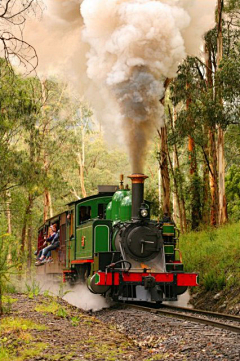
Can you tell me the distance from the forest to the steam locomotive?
5.51ft

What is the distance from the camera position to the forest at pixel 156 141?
20.1 m

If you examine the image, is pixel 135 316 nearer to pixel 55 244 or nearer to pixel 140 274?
pixel 140 274

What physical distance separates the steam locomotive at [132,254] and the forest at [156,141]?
66.2 inches

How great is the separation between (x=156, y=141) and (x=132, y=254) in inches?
1197

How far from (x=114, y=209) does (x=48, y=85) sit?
29012mm

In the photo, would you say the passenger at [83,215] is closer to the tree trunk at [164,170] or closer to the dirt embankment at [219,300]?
the dirt embankment at [219,300]

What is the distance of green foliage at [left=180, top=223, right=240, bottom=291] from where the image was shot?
44.8 feet

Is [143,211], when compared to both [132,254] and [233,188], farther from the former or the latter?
[233,188]

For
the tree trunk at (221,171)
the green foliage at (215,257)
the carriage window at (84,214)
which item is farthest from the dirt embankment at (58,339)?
the tree trunk at (221,171)

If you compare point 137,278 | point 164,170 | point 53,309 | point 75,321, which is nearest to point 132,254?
point 137,278

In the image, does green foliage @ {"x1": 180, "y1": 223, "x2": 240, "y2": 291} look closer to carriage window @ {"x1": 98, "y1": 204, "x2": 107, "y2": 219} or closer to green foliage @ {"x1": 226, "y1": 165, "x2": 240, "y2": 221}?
carriage window @ {"x1": 98, "y1": 204, "x2": 107, "y2": 219}

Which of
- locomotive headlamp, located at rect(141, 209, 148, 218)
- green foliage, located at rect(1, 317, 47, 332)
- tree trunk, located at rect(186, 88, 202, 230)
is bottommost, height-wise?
green foliage, located at rect(1, 317, 47, 332)

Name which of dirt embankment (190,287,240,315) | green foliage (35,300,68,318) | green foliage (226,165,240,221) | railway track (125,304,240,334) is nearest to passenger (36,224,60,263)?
dirt embankment (190,287,240,315)

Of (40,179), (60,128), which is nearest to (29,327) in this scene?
(40,179)
